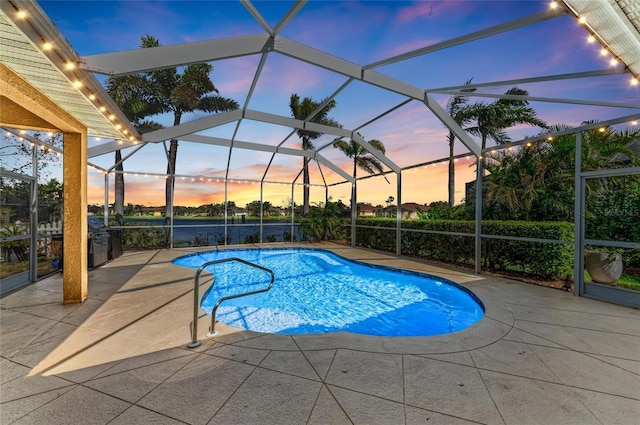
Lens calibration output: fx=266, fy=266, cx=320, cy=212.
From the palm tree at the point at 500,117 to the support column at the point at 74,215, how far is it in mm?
12778

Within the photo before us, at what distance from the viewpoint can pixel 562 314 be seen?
3.73 meters

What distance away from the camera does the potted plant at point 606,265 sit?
179 inches

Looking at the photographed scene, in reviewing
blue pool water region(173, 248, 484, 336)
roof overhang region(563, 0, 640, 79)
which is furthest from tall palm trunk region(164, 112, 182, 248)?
roof overhang region(563, 0, 640, 79)

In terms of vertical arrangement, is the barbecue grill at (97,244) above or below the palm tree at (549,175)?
below

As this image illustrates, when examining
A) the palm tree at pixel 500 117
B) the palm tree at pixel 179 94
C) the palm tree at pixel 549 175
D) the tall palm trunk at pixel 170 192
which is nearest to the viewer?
the palm tree at pixel 549 175

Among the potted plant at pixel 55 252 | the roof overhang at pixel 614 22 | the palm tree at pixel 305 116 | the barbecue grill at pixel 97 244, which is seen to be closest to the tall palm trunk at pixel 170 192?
the barbecue grill at pixel 97 244

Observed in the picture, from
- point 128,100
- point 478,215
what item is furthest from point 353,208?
point 128,100

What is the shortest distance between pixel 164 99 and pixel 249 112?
9.10 metres

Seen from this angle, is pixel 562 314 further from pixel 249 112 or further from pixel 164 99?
pixel 164 99

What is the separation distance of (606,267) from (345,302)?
181 inches

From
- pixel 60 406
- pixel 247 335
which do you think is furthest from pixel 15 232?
pixel 247 335

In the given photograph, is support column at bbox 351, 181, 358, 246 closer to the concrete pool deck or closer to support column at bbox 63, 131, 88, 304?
the concrete pool deck

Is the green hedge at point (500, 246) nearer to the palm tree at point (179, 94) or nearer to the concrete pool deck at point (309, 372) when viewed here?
the concrete pool deck at point (309, 372)

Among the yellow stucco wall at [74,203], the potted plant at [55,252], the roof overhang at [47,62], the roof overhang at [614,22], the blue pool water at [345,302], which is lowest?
the blue pool water at [345,302]
